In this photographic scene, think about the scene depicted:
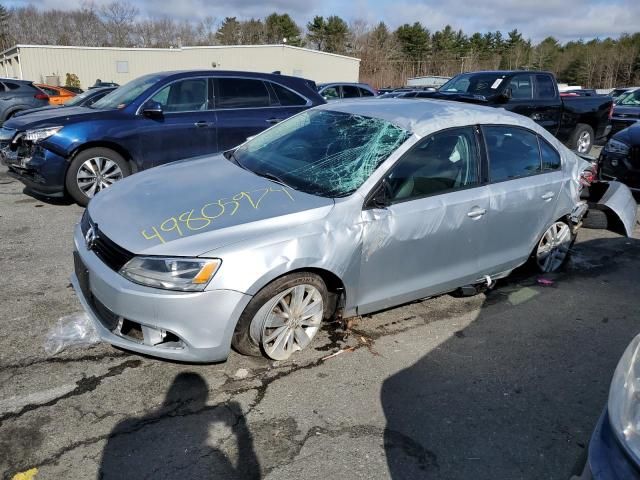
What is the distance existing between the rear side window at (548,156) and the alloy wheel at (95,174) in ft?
15.7

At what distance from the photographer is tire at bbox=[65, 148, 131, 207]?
5.99 m

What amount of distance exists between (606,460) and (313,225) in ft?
6.15

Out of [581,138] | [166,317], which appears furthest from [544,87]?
[166,317]

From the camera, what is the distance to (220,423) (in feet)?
8.64

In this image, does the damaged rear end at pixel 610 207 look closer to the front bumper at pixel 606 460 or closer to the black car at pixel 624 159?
the black car at pixel 624 159

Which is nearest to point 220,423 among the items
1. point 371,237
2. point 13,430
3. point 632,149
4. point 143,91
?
point 13,430

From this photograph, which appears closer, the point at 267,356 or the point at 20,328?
the point at 267,356

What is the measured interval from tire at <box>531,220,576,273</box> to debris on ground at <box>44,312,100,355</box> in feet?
12.2

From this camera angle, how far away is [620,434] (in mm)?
1561

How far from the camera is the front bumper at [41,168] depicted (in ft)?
19.1

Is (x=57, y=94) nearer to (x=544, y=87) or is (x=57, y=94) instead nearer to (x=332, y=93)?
(x=332, y=93)

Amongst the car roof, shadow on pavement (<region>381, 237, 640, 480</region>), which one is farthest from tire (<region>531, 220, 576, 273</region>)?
the car roof

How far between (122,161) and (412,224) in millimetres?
4322

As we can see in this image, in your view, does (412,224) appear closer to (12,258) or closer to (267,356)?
(267,356)
